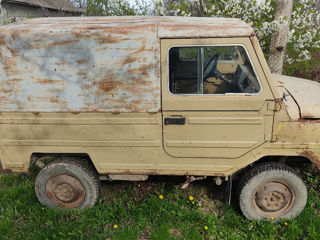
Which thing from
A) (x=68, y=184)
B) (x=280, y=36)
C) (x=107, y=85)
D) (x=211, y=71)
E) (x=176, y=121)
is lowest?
(x=68, y=184)

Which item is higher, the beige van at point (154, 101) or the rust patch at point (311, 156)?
the beige van at point (154, 101)

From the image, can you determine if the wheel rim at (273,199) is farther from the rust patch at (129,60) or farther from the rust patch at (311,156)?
the rust patch at (129,60)

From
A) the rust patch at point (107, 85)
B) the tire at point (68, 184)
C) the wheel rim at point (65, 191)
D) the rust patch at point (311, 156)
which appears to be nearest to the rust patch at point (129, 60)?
the rust patch at point (107, 85)

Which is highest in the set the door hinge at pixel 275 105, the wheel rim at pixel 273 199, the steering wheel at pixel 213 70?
the steering wheel at pixel 213 70

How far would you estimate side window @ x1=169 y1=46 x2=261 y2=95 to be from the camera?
2588 mm

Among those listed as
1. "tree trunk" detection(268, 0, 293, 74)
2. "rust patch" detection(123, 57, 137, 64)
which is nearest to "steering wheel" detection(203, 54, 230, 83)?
"rust patch" detection(123, 57, 137, 64)

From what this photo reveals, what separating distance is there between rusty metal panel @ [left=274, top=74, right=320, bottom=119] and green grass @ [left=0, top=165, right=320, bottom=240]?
1302mm

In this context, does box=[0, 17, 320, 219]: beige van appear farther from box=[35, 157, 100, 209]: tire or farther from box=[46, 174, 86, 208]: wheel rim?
box=[46, 174, 86, 208]: wheel rim

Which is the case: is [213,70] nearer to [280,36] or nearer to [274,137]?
[274,137]

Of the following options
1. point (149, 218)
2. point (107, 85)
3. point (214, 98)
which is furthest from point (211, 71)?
point (149, 218)

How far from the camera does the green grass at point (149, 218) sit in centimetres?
294

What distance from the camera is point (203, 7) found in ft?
16.8

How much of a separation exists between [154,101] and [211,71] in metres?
0.68

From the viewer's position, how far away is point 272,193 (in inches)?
119
